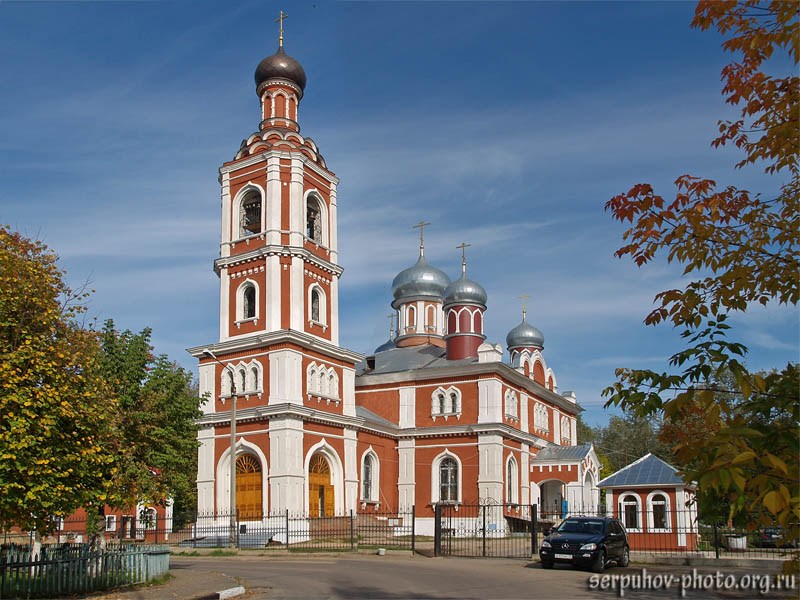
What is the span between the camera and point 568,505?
1624 inches

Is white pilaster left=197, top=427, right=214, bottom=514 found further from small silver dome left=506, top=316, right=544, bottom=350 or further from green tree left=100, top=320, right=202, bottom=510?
small silver dome left=506, top=316, right=544, bottom=350

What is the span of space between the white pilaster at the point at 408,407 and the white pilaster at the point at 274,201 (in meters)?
11.3

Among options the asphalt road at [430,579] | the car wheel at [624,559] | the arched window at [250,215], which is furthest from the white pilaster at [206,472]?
the car wheel at [624,559]

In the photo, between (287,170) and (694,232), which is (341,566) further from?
(287,170)

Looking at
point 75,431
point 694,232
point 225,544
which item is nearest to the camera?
point 694,232

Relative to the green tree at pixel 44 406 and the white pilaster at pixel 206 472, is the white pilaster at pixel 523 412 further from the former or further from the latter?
the green tree at pixel 44 406

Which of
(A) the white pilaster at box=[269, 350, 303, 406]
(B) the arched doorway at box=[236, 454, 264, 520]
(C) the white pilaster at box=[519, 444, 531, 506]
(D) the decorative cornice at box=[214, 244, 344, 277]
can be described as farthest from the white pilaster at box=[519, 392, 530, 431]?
(B) the arched doorway at box=[236, 454, 264, 520]

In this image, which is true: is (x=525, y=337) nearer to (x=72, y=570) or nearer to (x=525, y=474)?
(x=525, y=474)

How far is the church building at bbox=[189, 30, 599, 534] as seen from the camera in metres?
33.2

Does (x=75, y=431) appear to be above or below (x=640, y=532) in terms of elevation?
above

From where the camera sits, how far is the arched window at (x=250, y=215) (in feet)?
119

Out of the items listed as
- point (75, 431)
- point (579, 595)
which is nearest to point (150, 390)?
point (75, 431)

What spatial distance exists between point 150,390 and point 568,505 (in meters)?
28.2

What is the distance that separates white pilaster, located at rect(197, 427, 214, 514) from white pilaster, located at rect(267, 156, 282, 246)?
8.66 m
